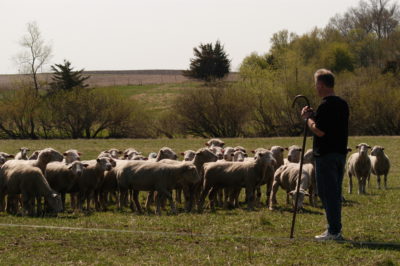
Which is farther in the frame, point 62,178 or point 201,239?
point 62,178

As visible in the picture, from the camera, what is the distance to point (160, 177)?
15992 millimetres

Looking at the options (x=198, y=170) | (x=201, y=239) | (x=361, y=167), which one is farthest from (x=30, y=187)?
(x=361, y=167)

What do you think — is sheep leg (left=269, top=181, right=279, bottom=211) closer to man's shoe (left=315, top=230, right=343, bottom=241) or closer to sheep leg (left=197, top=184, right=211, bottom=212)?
sheep leg (left=197, top=184, right=211, bottom=212)

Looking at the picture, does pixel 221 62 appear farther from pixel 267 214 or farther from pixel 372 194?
pixel 267 214

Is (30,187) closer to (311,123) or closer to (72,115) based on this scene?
(311,123)

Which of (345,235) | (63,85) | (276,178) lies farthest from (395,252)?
(63,85)

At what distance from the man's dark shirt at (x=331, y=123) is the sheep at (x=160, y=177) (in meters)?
5.99

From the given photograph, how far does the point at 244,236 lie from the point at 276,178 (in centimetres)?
641

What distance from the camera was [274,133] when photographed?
57.8m

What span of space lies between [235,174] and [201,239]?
5920 mm

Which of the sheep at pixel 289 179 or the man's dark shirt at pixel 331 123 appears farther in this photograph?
the sheep at pixel 289 179

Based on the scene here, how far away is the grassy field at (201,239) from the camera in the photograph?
9.52 metres

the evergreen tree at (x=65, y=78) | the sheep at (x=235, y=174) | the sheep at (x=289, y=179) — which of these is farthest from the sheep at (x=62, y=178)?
the evergreen tree at (x=65, y=78)

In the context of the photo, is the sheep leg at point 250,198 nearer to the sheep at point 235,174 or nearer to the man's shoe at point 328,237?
the sheep at point 235,174
